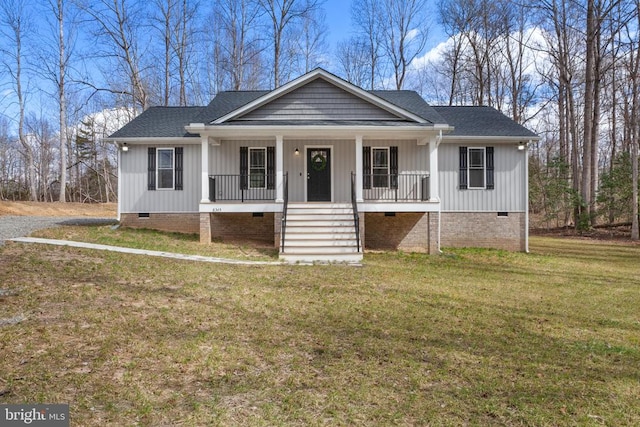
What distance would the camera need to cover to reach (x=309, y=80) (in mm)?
11719

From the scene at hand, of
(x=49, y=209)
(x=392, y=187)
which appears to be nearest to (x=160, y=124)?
(x=392, y=187)

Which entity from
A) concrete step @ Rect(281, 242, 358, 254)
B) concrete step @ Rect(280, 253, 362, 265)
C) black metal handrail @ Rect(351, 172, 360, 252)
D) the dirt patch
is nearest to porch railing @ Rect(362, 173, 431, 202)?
black metal handrail @ Rect(351, 172, 360, 252)

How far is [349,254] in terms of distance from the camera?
9719 millimetres

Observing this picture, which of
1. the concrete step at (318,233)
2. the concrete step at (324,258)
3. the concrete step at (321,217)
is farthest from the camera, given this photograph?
the concrete step at (321,217)

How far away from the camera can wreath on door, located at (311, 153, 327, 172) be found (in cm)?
1293

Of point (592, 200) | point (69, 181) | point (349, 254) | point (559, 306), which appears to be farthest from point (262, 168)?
point (69, 181)

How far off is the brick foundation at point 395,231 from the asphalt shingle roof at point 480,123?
3.22m

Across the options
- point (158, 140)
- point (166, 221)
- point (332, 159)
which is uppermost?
point (158, 140)

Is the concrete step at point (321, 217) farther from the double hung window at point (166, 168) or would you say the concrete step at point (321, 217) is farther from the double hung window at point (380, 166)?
the double hung window at point (166, 168)

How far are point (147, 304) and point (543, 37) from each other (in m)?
26.4

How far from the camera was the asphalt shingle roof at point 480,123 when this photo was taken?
41.3ft

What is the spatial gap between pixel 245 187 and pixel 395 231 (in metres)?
5.20

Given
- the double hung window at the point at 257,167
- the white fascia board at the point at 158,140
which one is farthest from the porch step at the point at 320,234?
the white fascia board at the point at 158,140

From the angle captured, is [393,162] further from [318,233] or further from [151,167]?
[151,167]
